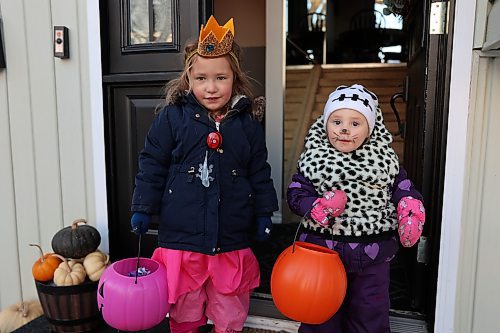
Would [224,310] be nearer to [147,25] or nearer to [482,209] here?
[482,209]

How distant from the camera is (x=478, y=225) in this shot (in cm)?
181

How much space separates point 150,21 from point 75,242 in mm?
1212

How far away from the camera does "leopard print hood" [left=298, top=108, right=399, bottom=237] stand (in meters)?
1.59

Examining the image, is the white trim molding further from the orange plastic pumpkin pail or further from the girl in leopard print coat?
the orange plastic pumpkin pail

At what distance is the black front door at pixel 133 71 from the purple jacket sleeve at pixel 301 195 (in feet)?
2.86

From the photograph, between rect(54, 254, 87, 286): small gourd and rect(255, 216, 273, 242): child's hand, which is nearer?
rect(255, 216, 273, 242): child's hand

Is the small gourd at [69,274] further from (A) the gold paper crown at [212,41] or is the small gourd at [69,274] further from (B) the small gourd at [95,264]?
(A) the gold paper crown at [212,41]

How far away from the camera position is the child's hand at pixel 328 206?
1.50 metres

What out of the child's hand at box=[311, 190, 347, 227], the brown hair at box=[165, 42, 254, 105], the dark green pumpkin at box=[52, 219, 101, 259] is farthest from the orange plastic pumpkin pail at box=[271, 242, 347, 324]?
→ the dark green pumpkin at box=[52, 219, 101, 259]

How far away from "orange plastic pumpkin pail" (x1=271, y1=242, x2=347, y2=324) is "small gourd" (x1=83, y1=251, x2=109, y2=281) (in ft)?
3.40

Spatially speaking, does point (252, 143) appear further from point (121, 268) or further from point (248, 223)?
point (121, 268)

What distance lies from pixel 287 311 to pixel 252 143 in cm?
67

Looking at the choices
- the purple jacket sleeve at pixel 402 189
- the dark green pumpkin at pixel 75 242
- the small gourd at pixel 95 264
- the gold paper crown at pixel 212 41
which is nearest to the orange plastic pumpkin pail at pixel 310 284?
the purple jacket sleeve at pixel 402 189

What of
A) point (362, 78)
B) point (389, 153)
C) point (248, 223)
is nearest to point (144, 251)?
point (248, 223)
